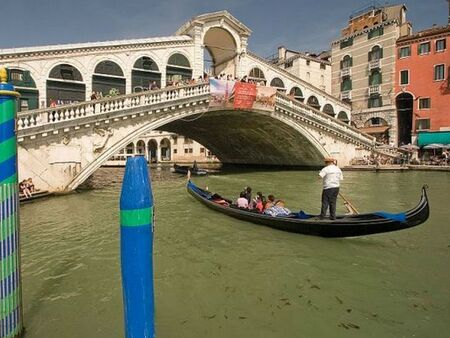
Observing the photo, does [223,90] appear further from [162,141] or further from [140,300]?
[162,141]

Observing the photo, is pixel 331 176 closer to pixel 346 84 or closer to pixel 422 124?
pixel 422 124

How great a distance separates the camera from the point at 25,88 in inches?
575

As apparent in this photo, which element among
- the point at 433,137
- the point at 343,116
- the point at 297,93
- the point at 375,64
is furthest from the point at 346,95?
the point at 433,137

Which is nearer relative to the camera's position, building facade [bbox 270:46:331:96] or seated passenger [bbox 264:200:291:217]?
seated passenger [bbox 264:200:291:217]

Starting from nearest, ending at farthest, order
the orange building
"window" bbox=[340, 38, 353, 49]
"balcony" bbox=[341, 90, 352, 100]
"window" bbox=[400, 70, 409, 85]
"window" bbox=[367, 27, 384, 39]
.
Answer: the orange building < "window" bbox=[400, 70, 409, 85] < "window" bbox=[367, 27, 384, 39] < "window" bbox=[340, 38, 353, 49] < "balcony" bbox=[341, 90, 352, 100]

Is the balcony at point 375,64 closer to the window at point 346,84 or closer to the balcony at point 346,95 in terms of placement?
the window at point 346,84

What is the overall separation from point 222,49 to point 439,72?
15750 mm

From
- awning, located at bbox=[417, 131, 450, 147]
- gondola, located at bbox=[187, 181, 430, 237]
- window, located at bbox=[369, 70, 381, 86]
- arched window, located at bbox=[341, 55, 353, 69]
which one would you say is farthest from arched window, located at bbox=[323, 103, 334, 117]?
gondola, located at bbox=[187, 181, 430, 237]

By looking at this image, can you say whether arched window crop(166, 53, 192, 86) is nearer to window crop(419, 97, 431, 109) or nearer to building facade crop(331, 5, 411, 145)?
building facade crop(331, 5, 411, 145)

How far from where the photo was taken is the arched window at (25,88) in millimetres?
14314

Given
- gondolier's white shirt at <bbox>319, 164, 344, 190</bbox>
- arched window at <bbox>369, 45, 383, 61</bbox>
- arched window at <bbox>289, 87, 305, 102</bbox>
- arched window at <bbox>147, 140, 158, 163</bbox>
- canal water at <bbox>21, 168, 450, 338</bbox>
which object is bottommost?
canal water at <bbox>21, 168, 450, 338</bbox>

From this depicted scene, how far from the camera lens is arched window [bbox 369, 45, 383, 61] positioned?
26.5 meters

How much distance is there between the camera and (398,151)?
2364cm

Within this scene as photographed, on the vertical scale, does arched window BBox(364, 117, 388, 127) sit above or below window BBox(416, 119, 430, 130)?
above
